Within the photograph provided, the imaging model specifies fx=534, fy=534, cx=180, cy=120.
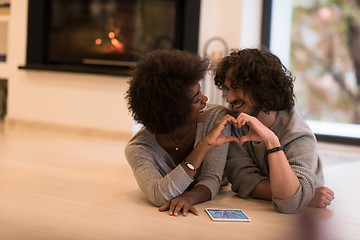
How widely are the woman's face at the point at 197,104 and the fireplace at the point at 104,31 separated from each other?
262 centimetres

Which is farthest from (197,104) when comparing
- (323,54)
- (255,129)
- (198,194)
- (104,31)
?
(323,54)

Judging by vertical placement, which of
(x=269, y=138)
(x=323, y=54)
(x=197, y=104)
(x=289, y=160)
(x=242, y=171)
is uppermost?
(x=323, y=54)

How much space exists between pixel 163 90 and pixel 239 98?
16.4 inches

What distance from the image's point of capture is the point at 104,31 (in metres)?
5.05

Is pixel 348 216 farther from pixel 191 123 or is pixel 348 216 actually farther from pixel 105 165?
Result: pixel 105 165

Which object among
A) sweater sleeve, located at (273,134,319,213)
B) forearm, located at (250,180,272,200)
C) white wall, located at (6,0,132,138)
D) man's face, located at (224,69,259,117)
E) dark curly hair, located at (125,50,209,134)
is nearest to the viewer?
dark curly hair, located at (125,50,209,134)

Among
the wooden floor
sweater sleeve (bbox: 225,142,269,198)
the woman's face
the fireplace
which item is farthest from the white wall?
the woman's face

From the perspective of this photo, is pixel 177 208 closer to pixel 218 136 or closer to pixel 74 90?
pixel 218 136

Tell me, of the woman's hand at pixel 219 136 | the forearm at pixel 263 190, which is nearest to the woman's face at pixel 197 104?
the woman's hand at pixel 219 136

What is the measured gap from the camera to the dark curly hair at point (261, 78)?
220cm

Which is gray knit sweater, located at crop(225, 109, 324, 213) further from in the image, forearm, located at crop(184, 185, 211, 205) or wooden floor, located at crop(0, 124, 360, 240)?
forearm, located at crop(184, 185, 211, 205)

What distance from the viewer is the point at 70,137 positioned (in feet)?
15.6

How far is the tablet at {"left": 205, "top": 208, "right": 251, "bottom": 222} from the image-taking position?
80.3 inches

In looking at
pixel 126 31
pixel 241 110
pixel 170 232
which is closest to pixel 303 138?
pixel 241 110
